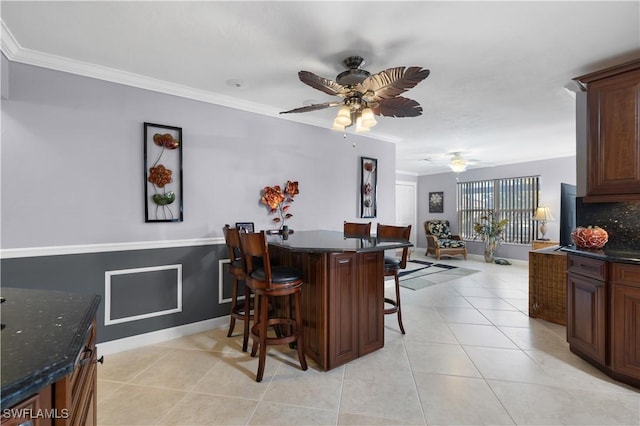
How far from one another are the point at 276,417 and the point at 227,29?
2.52 metres

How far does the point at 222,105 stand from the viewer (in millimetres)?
3055

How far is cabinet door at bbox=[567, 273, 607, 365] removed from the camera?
6.87ft

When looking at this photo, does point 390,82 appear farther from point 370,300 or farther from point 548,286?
point 548,286

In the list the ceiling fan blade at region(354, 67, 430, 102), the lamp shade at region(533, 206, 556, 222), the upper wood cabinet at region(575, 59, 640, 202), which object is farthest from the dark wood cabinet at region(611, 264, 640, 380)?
the lamp shade at region(533, 206, 556, 222)

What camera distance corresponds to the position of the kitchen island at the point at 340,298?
6.91ft

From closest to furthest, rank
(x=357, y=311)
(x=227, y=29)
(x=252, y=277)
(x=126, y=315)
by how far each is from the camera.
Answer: (x=227, y=29)
(x=252, y=277)
(x=357, y=311)
(x=126, y=315)

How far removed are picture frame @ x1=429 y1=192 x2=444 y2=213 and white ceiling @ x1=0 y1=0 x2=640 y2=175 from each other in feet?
16.1

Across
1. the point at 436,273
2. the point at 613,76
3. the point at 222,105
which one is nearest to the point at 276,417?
the point at 222,105

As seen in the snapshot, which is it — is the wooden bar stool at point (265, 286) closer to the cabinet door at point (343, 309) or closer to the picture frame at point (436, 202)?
the cabinet door at point (343, 309)

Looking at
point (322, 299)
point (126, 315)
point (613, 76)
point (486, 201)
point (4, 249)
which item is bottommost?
point (126, 315)

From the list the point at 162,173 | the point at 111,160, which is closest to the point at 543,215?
the point at 162,173

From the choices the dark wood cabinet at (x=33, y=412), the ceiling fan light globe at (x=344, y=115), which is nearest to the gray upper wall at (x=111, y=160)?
the ceiling fan light globe at (x=344, y=115)

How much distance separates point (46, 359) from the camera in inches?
25.0

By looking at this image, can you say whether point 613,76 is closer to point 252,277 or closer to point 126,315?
point 252,277
